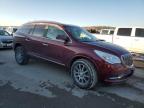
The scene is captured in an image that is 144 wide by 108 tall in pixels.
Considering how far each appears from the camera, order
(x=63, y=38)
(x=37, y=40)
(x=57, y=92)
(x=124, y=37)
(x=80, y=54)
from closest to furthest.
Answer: (x=57, y=92)
(x=80, y=54)
(x=63, y=38)
(x=37, y=40)
(x=124, y=37)

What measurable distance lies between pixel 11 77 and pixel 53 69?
1593 mm

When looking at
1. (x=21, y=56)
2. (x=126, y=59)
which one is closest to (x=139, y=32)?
(x=126, y=59)

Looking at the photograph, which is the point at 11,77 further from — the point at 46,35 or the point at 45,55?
the point at 46,35

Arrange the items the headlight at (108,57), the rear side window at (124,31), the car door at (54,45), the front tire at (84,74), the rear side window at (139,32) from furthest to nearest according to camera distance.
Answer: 1. the rear side window at (124,31)
2. the rear side window at (139,32)
3. the car door at (54,45)
4. the front tire at (84,74)
5. the headlight at (108,57)

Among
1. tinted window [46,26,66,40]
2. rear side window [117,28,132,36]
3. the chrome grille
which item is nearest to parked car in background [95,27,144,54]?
rear side window [117,28,132,36]

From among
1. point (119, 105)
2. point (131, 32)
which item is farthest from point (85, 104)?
point (131, 32)

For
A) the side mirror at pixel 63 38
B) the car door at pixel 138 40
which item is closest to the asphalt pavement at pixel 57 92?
the side mirror at pixel 63 38

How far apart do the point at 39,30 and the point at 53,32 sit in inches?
31.5

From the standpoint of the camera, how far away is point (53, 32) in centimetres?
600

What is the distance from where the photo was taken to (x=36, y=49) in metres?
6.47

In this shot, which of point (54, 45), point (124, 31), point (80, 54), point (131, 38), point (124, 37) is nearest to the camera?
point (80, 54)

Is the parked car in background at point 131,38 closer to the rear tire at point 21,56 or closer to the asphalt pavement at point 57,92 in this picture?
the asphalt pavement at point 57,92

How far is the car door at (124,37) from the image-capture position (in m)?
11.7

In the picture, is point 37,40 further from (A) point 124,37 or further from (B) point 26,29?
(A) point 124,37
